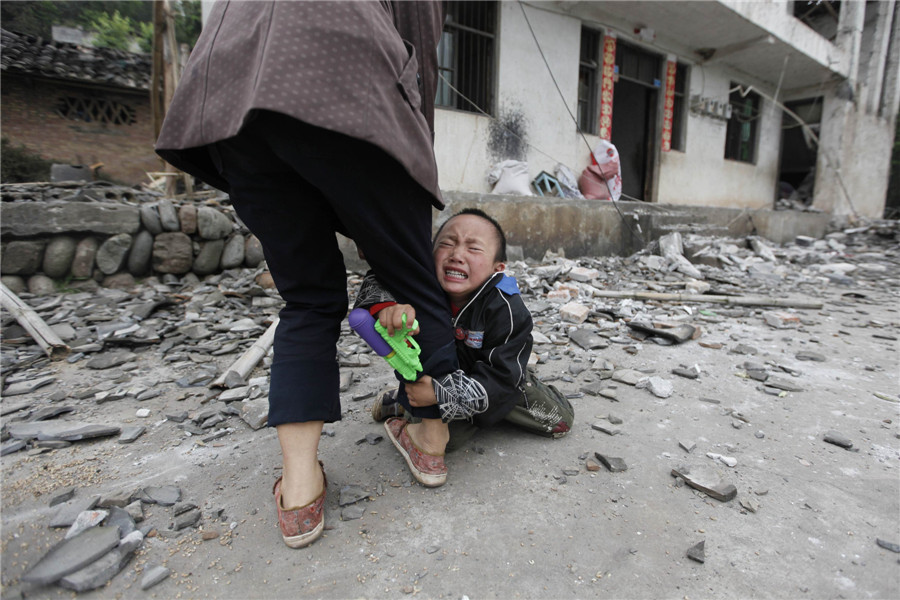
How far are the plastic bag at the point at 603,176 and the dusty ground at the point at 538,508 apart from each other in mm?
5273

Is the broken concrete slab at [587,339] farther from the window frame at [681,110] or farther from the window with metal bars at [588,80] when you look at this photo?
the window frame at [681,110]

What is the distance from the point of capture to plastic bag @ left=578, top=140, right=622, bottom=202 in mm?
6973

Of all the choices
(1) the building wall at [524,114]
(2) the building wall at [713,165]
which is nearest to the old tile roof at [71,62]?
(1) the building wall at [524,114]

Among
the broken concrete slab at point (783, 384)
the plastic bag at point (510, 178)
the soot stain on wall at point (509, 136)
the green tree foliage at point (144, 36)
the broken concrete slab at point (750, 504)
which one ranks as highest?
the green tree foliage at point (144, 36)

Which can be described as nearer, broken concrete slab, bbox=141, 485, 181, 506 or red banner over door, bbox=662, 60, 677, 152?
broken concrete slab, bbox=141, 485, 181, 506

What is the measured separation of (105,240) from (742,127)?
12357 millimetres

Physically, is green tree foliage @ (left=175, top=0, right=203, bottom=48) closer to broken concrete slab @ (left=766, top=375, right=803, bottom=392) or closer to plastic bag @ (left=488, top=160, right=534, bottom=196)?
plastic bag @ (left=488, top=160, right=534, bottom=196)

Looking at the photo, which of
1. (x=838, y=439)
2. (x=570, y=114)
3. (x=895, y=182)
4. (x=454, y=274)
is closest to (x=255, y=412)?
(x=454, y=274)

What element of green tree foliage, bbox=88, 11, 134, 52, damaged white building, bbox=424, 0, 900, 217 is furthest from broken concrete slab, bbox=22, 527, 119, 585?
green tree foliage, bbox=88, 11, 134, 52

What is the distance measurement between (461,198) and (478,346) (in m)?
3.76

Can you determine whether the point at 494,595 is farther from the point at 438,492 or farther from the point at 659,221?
the point at 659,221

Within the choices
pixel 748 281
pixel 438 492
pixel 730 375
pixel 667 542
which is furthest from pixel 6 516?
pixel 748 281

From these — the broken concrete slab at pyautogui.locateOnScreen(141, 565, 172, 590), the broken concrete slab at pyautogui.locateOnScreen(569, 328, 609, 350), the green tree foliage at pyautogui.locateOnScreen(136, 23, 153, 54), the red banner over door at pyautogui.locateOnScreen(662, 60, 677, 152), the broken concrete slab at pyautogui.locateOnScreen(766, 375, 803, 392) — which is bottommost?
the broken concrete slab at pyautogui.locateOnScreen(141, 565, 172, 590)

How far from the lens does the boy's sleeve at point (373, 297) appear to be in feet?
4.38
